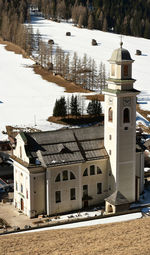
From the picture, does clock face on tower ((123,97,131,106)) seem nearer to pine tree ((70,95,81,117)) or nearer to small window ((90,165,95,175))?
small window ((90,165,95,175))

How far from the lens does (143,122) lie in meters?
64.9

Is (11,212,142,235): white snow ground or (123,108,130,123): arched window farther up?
(123,108,130,123): arched window

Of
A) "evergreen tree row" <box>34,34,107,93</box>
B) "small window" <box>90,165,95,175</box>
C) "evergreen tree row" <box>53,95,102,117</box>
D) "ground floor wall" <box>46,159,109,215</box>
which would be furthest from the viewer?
"evergreen tree row" <box>34,34,107,93</box>

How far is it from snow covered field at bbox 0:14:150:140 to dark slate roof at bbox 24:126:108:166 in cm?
1949

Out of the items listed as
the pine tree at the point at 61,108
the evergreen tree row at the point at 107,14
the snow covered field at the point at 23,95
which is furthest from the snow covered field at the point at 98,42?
the pine tree at the point at 61,108

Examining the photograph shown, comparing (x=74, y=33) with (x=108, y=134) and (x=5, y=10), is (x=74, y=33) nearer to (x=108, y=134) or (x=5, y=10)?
(x=5, y=10)

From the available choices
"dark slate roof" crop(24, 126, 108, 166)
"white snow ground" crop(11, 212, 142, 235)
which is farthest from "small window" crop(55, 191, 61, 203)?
"white snow ground" crop(11, 212, 142, 235)

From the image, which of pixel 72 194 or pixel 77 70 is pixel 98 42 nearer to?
pixel 77 70

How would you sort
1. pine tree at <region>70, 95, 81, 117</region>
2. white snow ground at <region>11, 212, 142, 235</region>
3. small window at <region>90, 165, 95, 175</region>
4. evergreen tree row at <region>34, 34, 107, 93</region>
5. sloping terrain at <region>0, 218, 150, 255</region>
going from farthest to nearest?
evergreen tree row at <region>34, 34, 107, 93</region>, pine tree at <region>70, 95, 81, 117</region>, small window at <region>90, 165, 95, 175</region>, white snow ground at <region>11, 212, 142, 235</region>, sloping terrain at <region>0, 218, 150, 255</region>

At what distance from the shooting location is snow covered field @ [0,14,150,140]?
68500 mm

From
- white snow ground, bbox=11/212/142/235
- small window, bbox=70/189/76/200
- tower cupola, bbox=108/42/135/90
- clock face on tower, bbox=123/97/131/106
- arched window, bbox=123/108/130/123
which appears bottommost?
white snow ground, bbox=11/212/142/235

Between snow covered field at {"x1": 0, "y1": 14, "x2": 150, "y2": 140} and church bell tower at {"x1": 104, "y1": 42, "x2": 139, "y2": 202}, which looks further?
snow covered field at {"x1": 0, "y1": 14, "x2": 150, "y2": 140}

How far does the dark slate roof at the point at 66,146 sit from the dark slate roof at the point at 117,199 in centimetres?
356

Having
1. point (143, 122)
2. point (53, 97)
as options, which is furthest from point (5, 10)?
point (143, 122)
